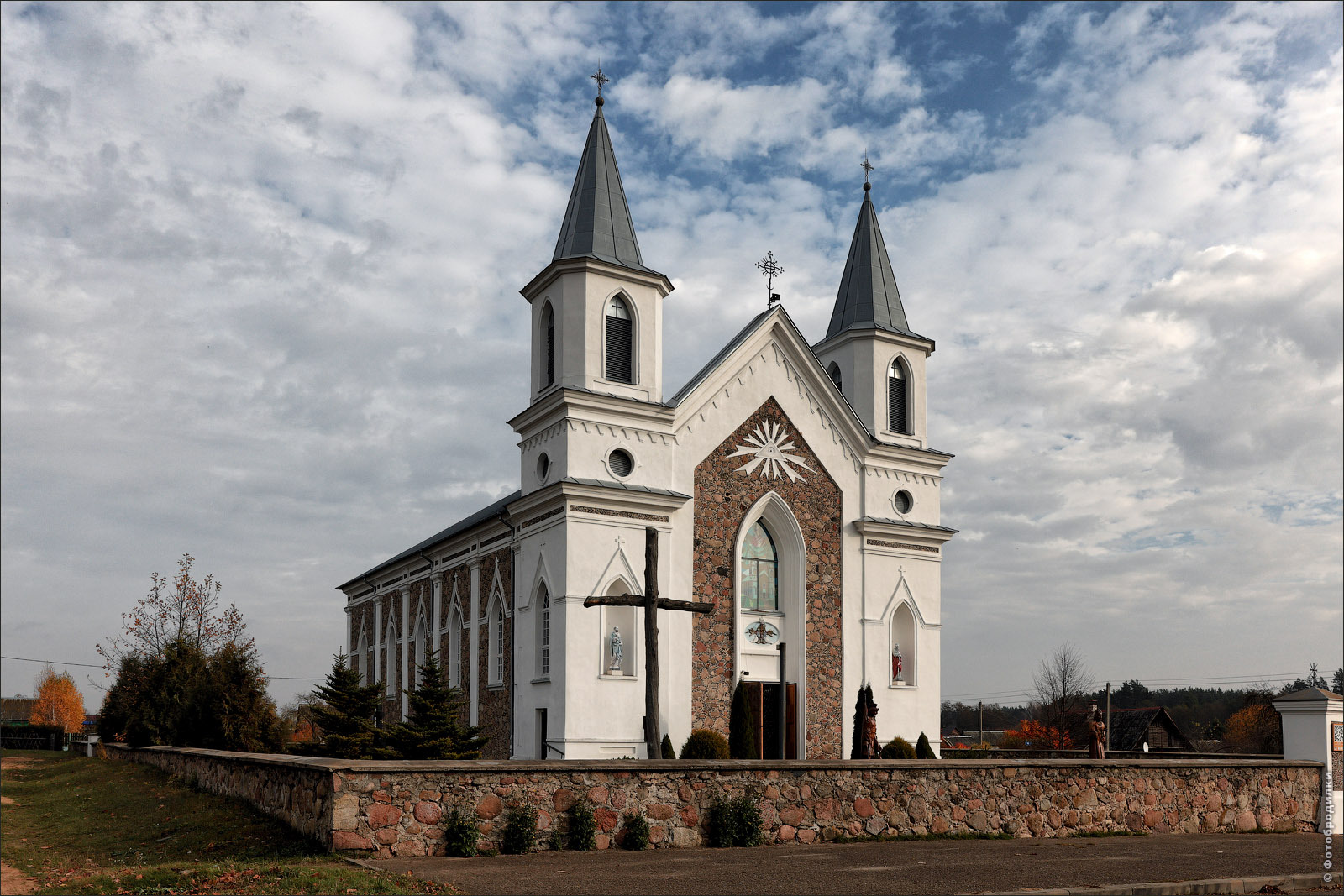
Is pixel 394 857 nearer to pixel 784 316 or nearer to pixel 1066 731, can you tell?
pixel 784 316

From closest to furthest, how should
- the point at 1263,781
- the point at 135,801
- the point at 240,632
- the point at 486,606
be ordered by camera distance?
the point at 1263,781, the point at 135,801, the point at 486,606, the point at 240,632

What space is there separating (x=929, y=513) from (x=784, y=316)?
6821 mm

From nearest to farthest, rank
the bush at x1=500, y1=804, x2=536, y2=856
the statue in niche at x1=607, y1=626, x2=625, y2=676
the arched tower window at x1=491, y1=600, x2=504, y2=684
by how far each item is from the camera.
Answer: the bush at x1=500, y1=804, x2=536, y2=856 < the statue in niche at x1=607, y1=626, x2=625, y2=676 < the arched tower window at x1=491, y1=600, x2=504, y2=684

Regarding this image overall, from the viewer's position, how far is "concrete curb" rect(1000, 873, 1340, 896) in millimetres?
11016

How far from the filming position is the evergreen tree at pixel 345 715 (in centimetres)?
2527

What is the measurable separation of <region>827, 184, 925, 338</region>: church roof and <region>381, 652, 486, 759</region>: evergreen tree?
1530 centimetres

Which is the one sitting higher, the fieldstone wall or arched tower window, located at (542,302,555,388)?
arched tower window, located at (542,302,555,388)

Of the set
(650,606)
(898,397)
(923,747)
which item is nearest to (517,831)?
(650,606)

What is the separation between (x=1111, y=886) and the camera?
37.5 feet

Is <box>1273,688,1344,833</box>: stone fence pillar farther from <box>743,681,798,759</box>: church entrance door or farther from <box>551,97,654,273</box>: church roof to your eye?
<box>551,97,654,273</box>: church roof

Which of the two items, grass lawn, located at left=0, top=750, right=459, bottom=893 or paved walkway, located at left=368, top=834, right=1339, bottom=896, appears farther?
paved walkway, located at left=368, top=834, right=1339, bottom=896

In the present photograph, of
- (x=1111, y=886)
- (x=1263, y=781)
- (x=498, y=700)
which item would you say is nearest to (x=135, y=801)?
(x=498, y=700)

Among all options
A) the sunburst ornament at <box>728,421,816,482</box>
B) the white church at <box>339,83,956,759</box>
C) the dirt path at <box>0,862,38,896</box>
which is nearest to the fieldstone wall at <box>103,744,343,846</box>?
the dirt path at <box>0,862,38,896</box>

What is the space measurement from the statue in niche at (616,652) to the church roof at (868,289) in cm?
1161
